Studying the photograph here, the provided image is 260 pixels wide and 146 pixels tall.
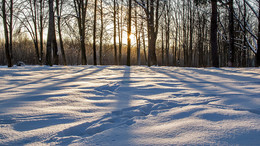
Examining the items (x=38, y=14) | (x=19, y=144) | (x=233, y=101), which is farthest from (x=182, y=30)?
(x=19, y=144)

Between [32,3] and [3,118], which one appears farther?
[32,3]

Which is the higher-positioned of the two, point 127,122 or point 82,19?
point 82,19

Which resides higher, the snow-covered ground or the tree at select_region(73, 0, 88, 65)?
the tree at select_region(73, 0, 88, 65)

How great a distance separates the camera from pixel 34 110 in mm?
1589

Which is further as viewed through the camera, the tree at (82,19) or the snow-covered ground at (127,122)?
the tree at (82,19)

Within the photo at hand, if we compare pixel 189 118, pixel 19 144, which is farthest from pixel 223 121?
pixel 19 144

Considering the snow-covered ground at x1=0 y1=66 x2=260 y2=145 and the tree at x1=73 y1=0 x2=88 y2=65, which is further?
the tree at x1=73 y1=0 x2=88 y2=65

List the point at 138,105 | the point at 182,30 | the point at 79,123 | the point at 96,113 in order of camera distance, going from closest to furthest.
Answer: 1. the point at 79,123
2. the point at 96,113
3. the point at 138,105
4. the point at 182,30

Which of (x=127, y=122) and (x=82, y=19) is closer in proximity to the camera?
(x=127, y=122)

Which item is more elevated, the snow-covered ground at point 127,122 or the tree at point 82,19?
the tree at point 82,19

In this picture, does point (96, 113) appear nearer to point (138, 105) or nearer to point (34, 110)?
point (138, 105)

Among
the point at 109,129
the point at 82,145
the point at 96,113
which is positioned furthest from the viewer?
the point at 96,113

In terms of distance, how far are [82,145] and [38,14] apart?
19.0 m

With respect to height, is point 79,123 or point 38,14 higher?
point 38,14
